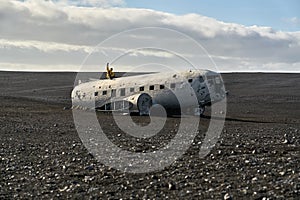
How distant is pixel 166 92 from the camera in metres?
36.1

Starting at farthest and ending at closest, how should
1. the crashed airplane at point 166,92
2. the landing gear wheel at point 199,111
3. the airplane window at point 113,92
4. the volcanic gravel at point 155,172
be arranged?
1. the airplane window at point 113,92
2. the landing gear wheel at point 199,111
3. the crashed airplane at point 166,92
4. the volcanic gravel at point 155,172

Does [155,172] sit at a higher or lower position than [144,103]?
lower

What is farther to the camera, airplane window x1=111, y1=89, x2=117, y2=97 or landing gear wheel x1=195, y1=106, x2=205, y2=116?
airplane window x1=111, y1=89, x2=117, y2=97

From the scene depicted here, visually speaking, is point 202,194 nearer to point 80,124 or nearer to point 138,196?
point 138,196

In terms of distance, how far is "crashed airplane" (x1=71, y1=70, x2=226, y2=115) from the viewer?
35344 millimetres

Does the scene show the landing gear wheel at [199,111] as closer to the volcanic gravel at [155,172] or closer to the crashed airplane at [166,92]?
the crashed airplane at [166,92]

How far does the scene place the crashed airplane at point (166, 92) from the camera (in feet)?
116

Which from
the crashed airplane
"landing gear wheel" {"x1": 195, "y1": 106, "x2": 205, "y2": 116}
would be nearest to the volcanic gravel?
the crashed airplane

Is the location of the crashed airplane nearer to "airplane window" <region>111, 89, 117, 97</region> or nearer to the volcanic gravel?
"airplane window" <region>111, 89, 117, 97</region>

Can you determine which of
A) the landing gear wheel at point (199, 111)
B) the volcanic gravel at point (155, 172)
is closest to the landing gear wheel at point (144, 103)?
the landing gear wheel at point (199, 111)

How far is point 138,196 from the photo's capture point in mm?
11547

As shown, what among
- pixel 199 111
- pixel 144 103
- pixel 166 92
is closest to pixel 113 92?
pixel 144 103

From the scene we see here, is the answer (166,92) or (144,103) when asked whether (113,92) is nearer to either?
(144,103)

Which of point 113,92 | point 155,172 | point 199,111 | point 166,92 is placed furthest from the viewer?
point 113,92
